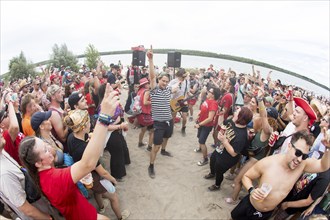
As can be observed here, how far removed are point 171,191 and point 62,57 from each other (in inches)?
1181

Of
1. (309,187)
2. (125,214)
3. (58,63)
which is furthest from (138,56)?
(58,63)

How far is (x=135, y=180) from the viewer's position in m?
4.00

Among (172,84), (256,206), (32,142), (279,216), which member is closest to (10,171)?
(32,142)

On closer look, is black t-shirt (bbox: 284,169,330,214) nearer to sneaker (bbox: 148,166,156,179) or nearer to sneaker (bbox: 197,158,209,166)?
sneaker (bbox: 197,158,209,166)

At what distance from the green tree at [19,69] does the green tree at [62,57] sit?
320cm

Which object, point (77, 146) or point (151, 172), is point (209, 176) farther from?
point (77, 146)

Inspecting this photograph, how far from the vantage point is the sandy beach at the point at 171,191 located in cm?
332

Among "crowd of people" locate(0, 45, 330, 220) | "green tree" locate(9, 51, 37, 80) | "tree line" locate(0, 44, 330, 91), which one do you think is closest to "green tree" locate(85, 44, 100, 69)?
"tree line" locate(0, 44, 330, 91)

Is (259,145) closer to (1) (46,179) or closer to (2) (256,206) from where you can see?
(2) (256,206)

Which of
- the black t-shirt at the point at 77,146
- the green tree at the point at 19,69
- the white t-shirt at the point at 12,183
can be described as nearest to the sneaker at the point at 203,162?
the black t-shirt at the point at 77,146

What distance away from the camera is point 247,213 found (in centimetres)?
266

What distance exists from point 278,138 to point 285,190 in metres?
0.88

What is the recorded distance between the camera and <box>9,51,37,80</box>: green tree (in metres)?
25.4

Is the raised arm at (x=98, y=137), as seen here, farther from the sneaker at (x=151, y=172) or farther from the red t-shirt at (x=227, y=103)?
the red t-shirt at (x=227, y=103)
